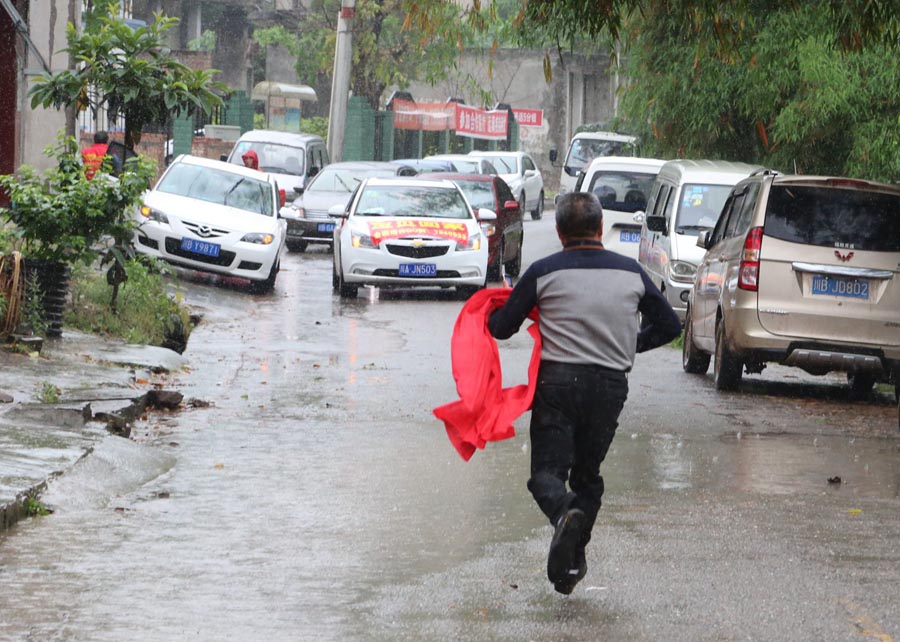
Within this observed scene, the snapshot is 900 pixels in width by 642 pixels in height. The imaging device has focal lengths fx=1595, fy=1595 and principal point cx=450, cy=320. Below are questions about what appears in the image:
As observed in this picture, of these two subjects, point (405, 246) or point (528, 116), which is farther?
point (528, 116)

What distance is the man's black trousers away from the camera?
653 centimetres

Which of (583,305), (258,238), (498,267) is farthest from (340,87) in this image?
(583,305)

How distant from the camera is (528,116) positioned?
6612 centimetres

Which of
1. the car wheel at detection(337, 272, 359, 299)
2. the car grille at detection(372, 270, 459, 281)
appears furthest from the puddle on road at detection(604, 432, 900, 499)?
the car wheel at detection(337, 272, 359, 299)

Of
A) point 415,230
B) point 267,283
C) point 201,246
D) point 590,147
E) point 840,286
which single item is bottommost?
point 267,283

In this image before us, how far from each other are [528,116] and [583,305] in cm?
6021

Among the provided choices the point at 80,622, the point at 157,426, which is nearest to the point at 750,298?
the point at 157,426

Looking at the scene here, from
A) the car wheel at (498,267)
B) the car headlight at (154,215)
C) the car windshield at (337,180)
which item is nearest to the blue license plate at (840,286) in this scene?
the car headlight at (154,215)

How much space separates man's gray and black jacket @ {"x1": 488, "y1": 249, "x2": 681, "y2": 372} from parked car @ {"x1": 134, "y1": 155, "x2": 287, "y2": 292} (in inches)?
601

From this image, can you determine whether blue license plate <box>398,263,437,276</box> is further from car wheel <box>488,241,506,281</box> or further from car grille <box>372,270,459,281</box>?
car wheel <box>488,241,506,281</box>

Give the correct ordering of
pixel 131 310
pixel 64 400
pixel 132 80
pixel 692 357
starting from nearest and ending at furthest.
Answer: pixel 64 400 → pixel 692 357 → pixel 131 310 → pixel 132 80

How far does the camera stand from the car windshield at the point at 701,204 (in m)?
18.8

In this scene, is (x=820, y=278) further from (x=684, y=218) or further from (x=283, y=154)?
(x=283, y=154)

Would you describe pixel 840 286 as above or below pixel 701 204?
below
